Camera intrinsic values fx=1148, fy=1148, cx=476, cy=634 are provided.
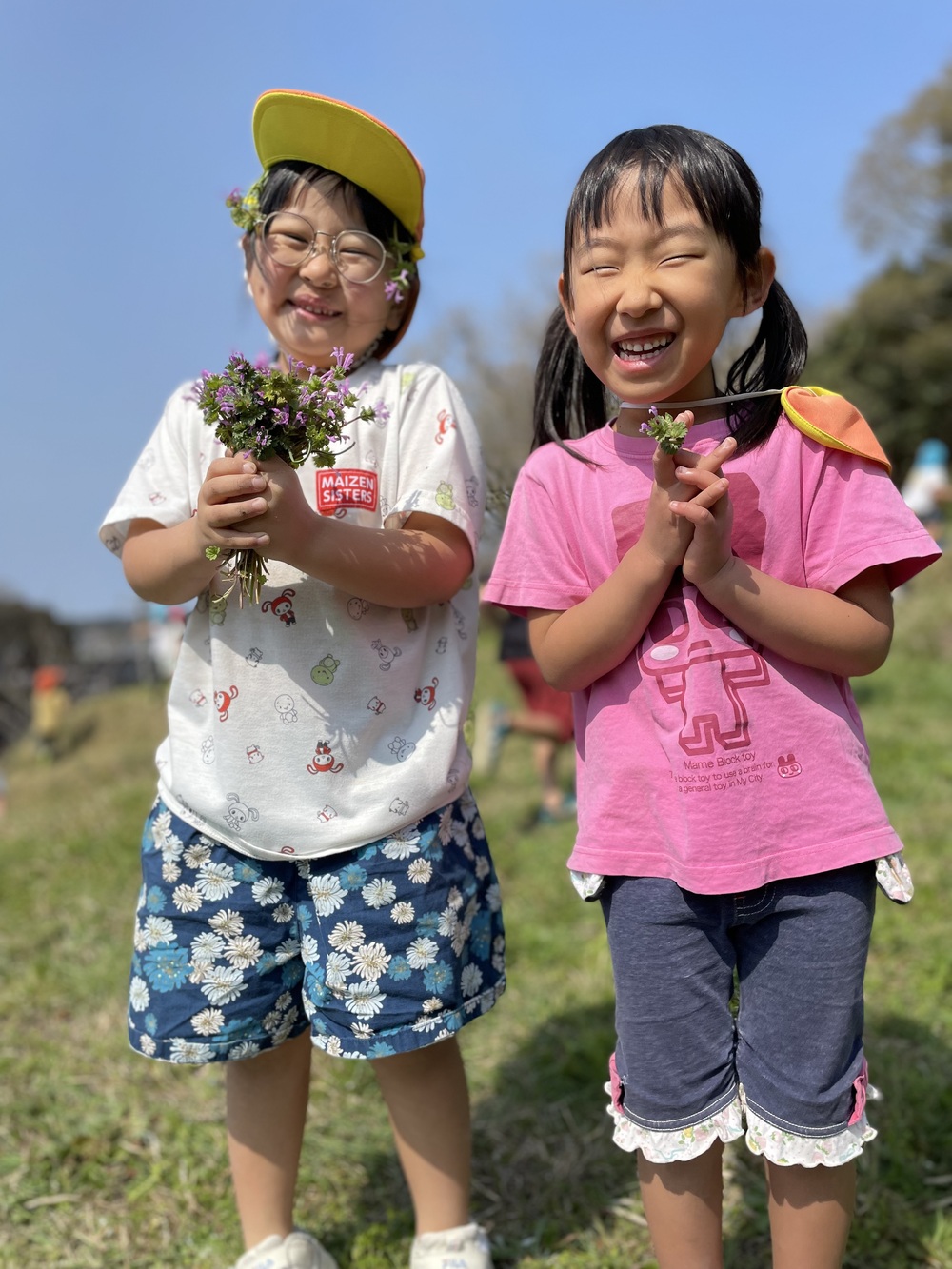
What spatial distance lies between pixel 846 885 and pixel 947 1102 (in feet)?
4.01

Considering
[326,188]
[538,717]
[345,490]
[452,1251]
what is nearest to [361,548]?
[345,490]

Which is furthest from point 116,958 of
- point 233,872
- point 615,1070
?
point 615,1070

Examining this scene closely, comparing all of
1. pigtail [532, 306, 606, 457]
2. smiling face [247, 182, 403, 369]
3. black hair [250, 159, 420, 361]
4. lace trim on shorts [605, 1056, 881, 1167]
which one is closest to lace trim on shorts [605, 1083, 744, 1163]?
lace trim on shorts [605, 1056, 881, 1167]

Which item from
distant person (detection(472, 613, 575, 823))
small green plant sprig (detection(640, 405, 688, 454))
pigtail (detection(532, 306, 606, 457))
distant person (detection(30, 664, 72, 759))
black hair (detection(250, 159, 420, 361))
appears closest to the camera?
small green plant sprig (detection(640, 405, 688, 454))

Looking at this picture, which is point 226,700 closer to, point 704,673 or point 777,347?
point 704,673

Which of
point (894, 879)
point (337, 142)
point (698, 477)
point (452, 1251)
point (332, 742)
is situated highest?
point (337, 142)

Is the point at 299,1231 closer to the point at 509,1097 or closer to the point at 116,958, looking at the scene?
the point at 509,1097

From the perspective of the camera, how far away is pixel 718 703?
1634mm

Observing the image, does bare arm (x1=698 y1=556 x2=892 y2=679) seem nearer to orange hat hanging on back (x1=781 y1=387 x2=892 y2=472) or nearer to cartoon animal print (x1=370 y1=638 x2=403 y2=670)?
orange hat hanging on back (x1=781 y1=387 x2=892 y2=472)

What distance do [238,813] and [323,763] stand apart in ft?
0.55

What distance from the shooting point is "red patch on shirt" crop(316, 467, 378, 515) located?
1974mm

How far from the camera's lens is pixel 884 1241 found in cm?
214

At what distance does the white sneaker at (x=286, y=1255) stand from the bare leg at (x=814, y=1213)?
0.92 metres

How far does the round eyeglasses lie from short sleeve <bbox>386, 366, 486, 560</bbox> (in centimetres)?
19
